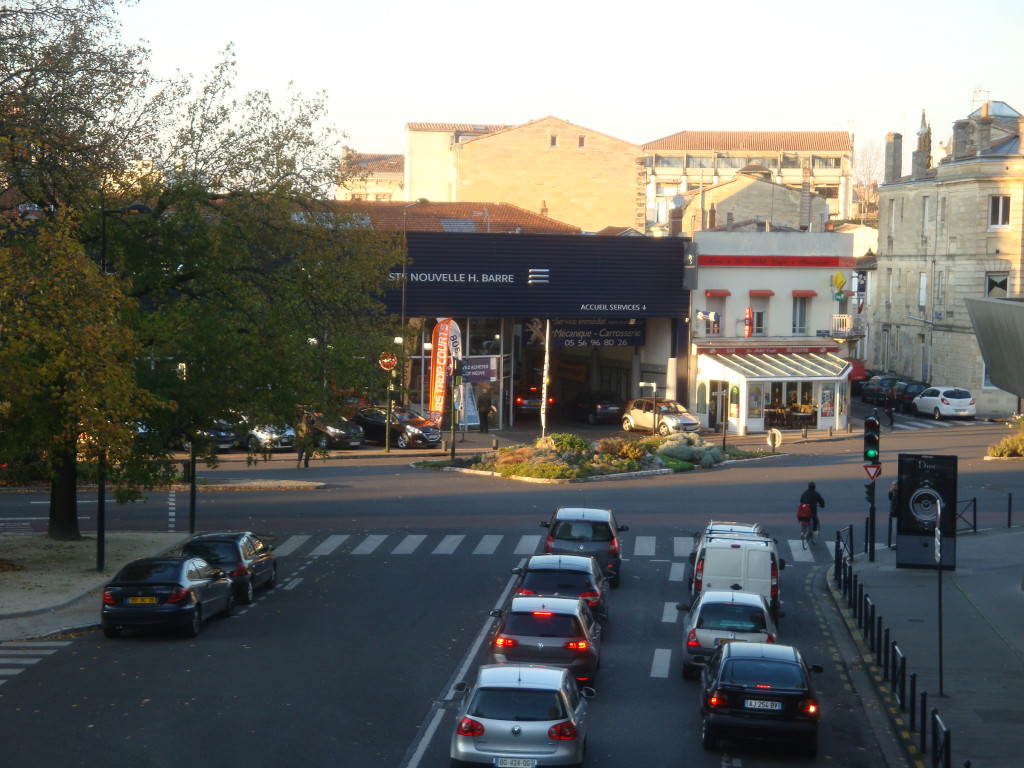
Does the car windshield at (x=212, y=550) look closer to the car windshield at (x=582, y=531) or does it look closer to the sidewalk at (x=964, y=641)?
the car windshield at (x=582, y=531)

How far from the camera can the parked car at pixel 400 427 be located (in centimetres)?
5219

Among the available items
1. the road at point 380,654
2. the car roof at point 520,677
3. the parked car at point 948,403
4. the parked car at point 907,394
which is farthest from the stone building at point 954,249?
the car roof at point 520,677

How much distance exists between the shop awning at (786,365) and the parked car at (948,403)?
557cm

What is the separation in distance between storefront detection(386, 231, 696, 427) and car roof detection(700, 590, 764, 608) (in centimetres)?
3564

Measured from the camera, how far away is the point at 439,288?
55375mm

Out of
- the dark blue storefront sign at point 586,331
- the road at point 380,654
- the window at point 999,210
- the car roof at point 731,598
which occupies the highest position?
the window at point 999,210

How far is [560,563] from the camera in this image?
20.5 m

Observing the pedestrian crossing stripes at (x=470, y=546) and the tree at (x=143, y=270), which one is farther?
the pedestrian crossing stripes at (x=470, y=546)

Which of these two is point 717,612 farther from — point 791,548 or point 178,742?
point 791,548

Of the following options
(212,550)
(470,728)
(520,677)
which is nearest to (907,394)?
(212,550)

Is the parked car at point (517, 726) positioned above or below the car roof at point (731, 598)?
below

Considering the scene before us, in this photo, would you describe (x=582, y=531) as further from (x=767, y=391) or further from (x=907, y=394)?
(x=907, y=394)

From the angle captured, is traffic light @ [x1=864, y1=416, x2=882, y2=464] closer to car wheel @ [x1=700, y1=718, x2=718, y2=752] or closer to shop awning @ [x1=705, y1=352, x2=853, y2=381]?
car wheel @ [x1=700, y1=718, x2=718, y2=752]

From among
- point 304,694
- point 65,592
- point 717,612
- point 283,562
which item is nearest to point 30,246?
point 65,592
